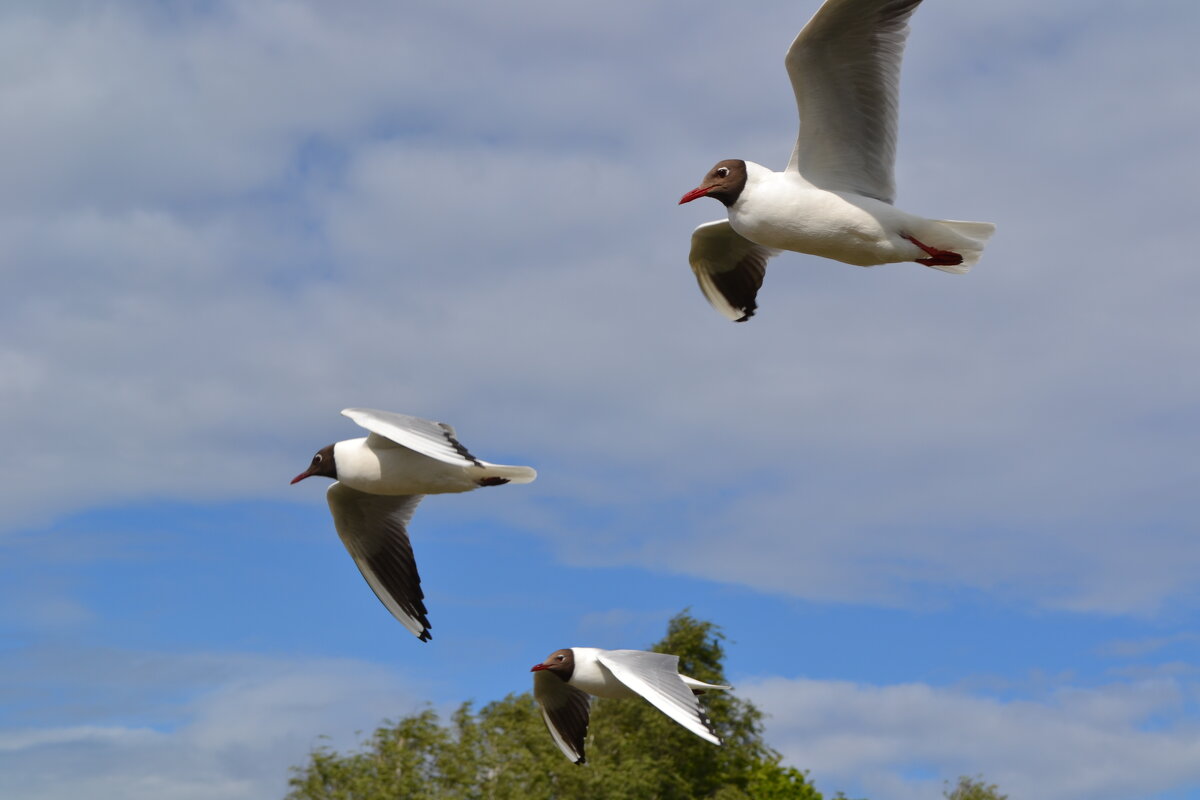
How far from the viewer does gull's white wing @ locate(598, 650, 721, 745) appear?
36.6 feet

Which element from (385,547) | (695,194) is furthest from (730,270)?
(385,547)

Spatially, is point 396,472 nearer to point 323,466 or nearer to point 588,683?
point 323,466

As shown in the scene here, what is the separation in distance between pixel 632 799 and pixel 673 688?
23.2m

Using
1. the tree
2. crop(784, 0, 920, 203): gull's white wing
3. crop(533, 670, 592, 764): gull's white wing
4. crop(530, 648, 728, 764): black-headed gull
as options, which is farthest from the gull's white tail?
the tree

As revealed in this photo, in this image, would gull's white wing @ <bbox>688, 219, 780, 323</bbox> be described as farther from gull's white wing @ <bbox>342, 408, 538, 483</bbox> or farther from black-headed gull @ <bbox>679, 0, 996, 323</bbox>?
gull's white wing @ <bbox>342, 408, 538, 483</bbox>

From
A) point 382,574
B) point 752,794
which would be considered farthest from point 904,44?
point 752,794

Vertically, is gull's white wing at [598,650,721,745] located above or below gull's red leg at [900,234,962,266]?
below

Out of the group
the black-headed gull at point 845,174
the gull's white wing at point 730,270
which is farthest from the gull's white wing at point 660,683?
the black-headed gull at point 845,174

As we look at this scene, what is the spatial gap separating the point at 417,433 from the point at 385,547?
8.52 feet

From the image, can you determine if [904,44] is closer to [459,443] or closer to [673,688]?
[459,443]

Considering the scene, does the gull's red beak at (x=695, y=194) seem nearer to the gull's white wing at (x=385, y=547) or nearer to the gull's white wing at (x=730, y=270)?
the gull's white wing at (x=730, y=270)

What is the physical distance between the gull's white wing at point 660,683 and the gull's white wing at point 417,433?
2.27m

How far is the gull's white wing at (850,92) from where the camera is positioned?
970cm

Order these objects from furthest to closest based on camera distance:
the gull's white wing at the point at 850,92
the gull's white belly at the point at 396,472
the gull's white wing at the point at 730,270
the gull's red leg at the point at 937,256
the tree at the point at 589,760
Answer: the tree at the point at 589,760 < the gull's white wing at the point at 730,270 < the gull's white belly at the point at 396,472 < the gull's red leg at the point at 937,256 < the gull's white wing at the point at 850,92
